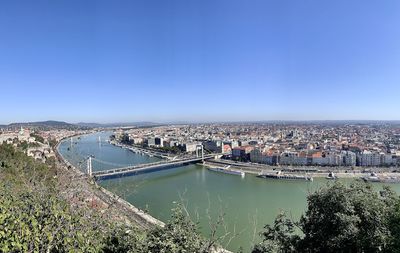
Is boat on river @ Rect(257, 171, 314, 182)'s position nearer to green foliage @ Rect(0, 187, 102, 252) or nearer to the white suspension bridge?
the white suspension bridge

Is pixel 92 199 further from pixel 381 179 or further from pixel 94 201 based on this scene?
pixel 381 179

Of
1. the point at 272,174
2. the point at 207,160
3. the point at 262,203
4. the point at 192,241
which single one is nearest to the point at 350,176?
the point at 272,174

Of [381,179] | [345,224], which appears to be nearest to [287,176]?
[381,179]

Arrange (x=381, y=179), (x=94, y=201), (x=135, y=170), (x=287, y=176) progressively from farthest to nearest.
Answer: (x=135, y=170), (x=287, y=176), (x=381, y=179), (x=94, y=201)

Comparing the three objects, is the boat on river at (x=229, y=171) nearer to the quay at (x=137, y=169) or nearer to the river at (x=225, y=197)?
the river at (x=225, y=197)

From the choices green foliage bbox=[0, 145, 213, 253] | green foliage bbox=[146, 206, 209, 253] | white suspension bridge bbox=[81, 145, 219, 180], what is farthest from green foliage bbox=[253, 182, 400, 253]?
white suspension bridge bbox=[81, 145, 219, 180]

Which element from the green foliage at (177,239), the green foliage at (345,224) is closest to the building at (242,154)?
the green foliage at (345,224)
